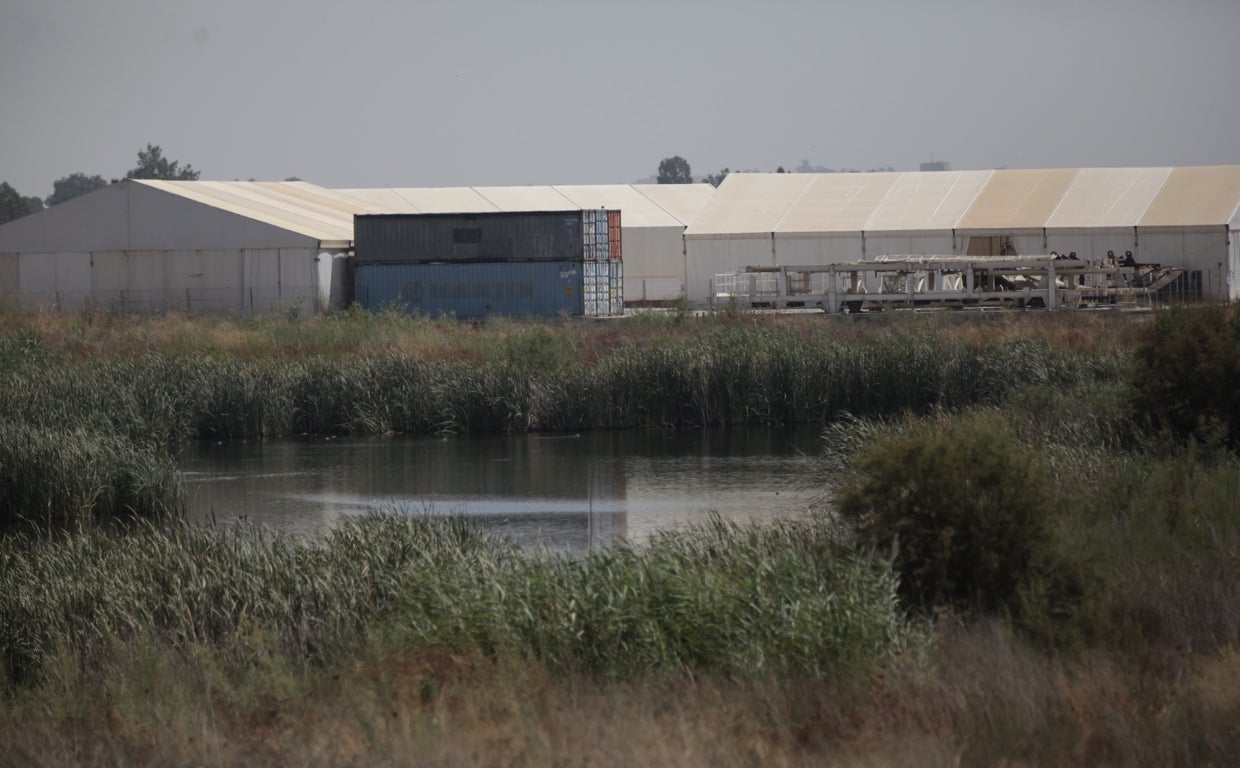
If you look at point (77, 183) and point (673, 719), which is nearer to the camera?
point (673, 719)

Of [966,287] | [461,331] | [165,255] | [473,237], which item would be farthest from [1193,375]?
[165,255]

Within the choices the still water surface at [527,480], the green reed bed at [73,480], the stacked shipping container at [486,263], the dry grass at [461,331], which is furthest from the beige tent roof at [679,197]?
the green reed bed at [73,480]

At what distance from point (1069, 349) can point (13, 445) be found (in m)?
18.8

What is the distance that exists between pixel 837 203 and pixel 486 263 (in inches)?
543

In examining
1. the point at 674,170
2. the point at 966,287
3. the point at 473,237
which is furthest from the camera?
the point at 674,170

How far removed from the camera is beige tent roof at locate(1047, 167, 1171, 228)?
45.7 meters

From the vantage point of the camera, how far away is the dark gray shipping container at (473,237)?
44.5m

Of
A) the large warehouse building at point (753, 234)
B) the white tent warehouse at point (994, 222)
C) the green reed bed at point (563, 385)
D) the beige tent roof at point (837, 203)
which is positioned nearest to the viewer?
the green reed bed at point (563, 385)

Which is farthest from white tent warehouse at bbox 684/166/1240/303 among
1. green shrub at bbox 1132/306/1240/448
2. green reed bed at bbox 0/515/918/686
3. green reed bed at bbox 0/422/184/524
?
green reed bed at bbox 0/515/918/686

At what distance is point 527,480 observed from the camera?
22031mm

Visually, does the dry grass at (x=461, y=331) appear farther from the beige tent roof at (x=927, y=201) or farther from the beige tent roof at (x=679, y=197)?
the beige tent roof at (x=679, y=197)

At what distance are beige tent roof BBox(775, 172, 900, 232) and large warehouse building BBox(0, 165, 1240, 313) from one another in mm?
88

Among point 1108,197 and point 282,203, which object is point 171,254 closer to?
point 282,203

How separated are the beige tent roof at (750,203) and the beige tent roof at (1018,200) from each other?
22.4 ft
